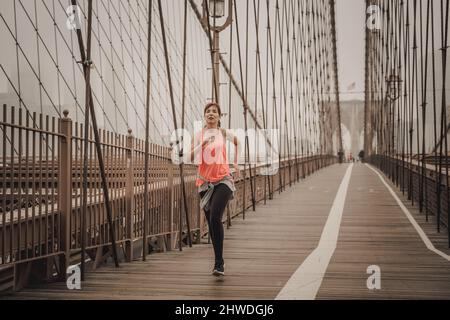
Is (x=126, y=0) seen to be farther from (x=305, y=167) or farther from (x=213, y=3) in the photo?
(x=213, y=3)

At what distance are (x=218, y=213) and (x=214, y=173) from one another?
9.6 inches

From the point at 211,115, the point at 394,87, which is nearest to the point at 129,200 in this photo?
the point at 211,115

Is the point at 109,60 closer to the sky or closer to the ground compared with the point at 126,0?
closer to the ground

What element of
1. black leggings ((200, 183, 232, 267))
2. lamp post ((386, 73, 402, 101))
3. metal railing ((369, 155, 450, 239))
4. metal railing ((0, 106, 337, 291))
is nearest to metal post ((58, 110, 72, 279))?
metal railing ((0, 106, 337, 291))

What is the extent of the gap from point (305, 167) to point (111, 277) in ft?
54.7

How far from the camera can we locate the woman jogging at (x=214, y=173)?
3.92 metres

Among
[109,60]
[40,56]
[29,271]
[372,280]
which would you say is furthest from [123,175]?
[109,60]

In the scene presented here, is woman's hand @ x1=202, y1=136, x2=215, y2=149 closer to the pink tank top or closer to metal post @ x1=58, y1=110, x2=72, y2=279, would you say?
the pink tank top

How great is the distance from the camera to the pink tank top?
392 centimetres

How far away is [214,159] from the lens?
3926 mm

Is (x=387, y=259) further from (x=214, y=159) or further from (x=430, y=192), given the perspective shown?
(x=430, y=192)

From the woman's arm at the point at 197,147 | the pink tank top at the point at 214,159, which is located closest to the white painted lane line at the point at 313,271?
the pink tank top at the point at 214,159

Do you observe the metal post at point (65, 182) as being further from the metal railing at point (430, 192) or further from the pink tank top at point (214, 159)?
the metal railing at point (430, 192)

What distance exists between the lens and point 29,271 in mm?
3594
